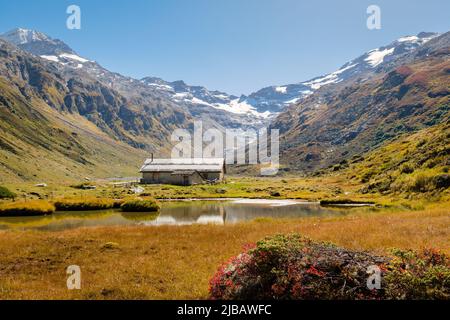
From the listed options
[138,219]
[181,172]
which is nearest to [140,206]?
[138,219]

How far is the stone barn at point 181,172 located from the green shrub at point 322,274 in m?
113

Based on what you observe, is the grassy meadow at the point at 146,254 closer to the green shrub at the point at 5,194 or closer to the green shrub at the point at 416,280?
the green shrub at the point at 416,280

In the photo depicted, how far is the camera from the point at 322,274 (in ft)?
42.5

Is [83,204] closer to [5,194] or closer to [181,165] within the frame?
[5,194]

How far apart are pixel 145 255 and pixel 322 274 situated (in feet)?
44.6

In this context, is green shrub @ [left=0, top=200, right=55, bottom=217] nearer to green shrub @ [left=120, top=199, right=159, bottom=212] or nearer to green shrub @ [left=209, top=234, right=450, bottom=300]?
green shrub @ [left=120, top=199, right=159, bottom=212]

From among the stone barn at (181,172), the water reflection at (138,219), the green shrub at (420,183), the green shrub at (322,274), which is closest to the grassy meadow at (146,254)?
the green shrub at (322,274)

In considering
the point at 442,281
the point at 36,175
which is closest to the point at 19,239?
the point at 442,281

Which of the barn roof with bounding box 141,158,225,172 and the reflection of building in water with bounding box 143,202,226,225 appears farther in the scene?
the barn roof with bounding box 141,158,225,172

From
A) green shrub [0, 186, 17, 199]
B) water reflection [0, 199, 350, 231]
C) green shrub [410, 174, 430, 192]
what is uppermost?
green shrub [410, 174, 430, 192]

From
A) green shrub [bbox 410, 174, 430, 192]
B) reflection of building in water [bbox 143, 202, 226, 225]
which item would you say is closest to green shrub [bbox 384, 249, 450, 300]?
reflection of building in water [bbox 143, 202, 226, 225]

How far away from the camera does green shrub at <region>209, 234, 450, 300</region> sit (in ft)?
40.0

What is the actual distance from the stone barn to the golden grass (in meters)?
93.0
